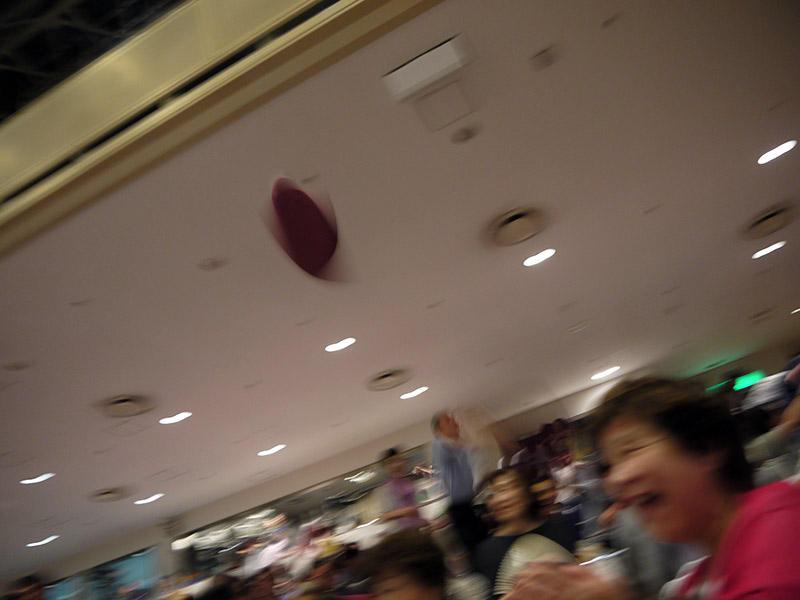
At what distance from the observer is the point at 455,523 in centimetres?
203

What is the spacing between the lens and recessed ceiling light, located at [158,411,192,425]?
18.8ft

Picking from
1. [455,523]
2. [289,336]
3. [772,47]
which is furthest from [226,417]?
[772,47]

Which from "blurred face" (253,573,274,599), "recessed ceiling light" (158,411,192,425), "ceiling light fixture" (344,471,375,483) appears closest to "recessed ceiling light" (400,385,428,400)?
"ceiling light fixture" (344,471,375,483)

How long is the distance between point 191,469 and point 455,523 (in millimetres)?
6341

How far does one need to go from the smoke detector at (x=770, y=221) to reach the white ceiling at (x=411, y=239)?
14 centimetres

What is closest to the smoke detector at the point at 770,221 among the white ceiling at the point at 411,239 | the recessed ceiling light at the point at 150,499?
the white ceiling at the point at 411,239

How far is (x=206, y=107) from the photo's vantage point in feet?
9.03

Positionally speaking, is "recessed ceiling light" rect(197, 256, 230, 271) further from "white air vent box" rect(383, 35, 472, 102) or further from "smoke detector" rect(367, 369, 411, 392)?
"smoke detector" rect(367, 369, 411, 392)

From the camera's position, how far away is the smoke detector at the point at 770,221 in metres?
5.34

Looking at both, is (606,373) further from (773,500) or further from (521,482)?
(773,500)

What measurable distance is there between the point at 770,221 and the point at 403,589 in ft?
17.5

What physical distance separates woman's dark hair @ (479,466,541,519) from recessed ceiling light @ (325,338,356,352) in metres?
3.20

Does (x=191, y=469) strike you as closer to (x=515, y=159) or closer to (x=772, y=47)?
(x=515, y=159)

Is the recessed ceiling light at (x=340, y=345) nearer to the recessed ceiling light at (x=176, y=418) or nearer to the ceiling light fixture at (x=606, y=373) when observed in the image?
the recessed ceiling light at (x=176, y=418)
